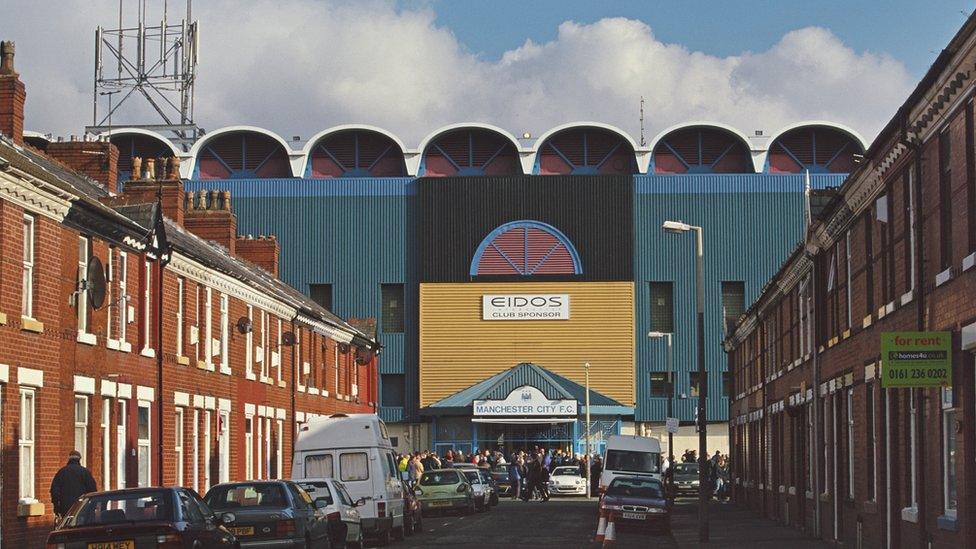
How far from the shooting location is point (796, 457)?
3822cm

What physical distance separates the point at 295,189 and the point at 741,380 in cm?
2812

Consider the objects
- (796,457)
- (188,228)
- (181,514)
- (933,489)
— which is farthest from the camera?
(188,228)

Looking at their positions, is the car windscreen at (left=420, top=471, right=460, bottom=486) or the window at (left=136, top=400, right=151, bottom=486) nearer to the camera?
the window at (left=136, top=400, right=151, bottom=486)

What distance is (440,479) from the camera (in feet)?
162

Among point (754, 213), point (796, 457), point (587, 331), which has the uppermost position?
point (754, 213)

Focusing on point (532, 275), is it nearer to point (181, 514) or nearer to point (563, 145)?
point (563, 145)

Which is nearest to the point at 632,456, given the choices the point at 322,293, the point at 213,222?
the point at 213,222

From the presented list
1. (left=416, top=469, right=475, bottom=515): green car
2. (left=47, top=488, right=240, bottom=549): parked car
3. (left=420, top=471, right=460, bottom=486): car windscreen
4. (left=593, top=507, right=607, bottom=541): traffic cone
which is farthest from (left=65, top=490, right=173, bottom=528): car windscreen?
(left=420, top=471, right=460, bottom=486): car windscreen

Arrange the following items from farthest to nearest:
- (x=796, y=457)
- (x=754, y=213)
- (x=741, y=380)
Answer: (x=754, y=213) → (x=741, y=380) → (x=796, y=457)

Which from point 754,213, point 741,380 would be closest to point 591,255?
point 754,213

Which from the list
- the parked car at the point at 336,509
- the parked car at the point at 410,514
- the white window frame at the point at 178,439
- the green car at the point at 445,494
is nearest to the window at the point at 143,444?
the white window frame at the point at 178,439

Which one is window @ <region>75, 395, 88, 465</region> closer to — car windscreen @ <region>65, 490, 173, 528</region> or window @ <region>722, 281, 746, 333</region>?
car windscreen @ <region>65, 490, 173, 528</region>

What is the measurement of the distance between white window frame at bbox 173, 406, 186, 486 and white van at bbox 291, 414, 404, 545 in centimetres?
348

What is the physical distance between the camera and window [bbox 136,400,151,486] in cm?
3234
